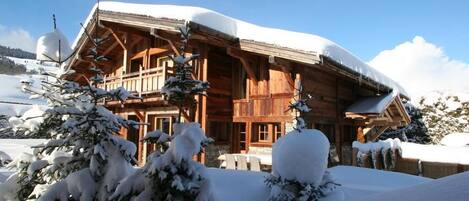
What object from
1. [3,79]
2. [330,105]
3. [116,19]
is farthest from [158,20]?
[3,79]

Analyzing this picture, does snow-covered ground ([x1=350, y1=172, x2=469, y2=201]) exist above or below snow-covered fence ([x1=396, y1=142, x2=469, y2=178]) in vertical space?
above

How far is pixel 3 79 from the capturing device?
57875 mm

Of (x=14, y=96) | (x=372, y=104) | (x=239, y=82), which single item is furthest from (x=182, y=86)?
(x=14, y=96)

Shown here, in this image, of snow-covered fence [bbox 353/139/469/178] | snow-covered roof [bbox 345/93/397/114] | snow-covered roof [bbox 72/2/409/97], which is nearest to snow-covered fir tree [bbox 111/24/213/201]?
snow-covered roof [bbox 72/2/409/97]

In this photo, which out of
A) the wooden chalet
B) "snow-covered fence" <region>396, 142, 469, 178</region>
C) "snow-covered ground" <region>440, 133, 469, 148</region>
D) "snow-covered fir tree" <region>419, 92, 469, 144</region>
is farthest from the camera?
"snow-covered fir tree" <region>419, 92, 469, 144</region>

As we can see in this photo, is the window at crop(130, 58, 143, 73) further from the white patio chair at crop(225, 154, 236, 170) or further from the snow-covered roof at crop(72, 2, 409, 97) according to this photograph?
the white patio chair at crop(225, 154, 236, 170)

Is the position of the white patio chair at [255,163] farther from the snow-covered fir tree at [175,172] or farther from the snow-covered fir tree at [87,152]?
the snow-covered fir tree at [175,172]

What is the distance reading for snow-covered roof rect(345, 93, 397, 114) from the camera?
12.5 metres

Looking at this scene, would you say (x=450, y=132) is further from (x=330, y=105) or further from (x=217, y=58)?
(x=217, y=58)

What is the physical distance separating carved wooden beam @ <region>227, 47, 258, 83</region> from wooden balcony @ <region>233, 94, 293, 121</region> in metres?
0.86

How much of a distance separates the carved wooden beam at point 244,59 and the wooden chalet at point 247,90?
35 millimetres

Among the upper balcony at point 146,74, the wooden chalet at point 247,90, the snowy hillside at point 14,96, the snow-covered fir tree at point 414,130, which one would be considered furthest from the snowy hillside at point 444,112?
the snowy hillside at point 14,96

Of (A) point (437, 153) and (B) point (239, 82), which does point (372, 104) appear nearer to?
(A) point (437, 153)

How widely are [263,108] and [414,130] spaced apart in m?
11.1
